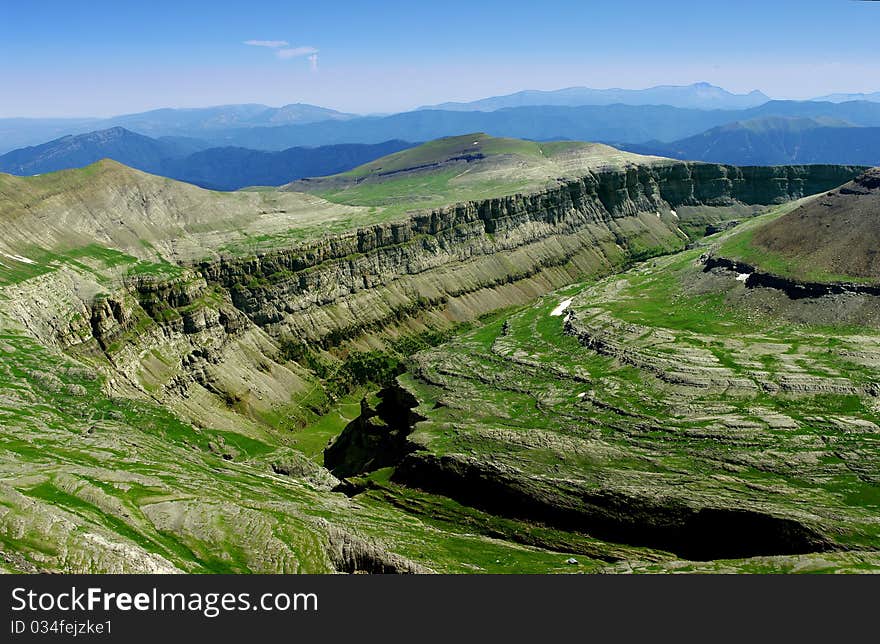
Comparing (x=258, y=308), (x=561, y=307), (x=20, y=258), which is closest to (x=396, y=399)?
(x=258, y=308)

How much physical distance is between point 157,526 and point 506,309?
144766 mm

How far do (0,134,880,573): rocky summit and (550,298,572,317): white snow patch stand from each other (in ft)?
4.06

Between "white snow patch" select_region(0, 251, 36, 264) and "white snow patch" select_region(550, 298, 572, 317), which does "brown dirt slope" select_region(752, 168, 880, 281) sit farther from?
"white snow patch" select_region(0, 251, 36, 264)

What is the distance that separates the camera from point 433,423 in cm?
9462

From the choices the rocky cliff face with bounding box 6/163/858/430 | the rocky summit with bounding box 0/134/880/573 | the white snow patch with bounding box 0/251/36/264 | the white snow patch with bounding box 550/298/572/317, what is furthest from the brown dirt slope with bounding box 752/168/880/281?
the white snow patch with bounding box 0/251/36/264

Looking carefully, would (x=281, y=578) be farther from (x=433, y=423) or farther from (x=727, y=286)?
(x=727, y=286)

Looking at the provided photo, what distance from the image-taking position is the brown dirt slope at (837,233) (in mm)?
127500

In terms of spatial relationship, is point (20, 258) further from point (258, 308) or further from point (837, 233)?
point (837, 233)

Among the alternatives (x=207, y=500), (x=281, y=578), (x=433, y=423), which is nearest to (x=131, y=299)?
(x=433, y=423)

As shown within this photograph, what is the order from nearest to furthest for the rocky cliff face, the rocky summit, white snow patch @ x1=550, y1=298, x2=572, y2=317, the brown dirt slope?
the rocky summit < the rocky cliff face < the brown dirt slope < white snow patch @ x1=550, y1=298, x2=572, y2=317

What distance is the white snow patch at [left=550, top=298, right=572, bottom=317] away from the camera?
483 feet

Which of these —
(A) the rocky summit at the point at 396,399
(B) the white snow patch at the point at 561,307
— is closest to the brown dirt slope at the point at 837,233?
(A) the rocky summit at the point at 396,399

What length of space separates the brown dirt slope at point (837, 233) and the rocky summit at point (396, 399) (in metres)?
0.73

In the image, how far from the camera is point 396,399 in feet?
364
